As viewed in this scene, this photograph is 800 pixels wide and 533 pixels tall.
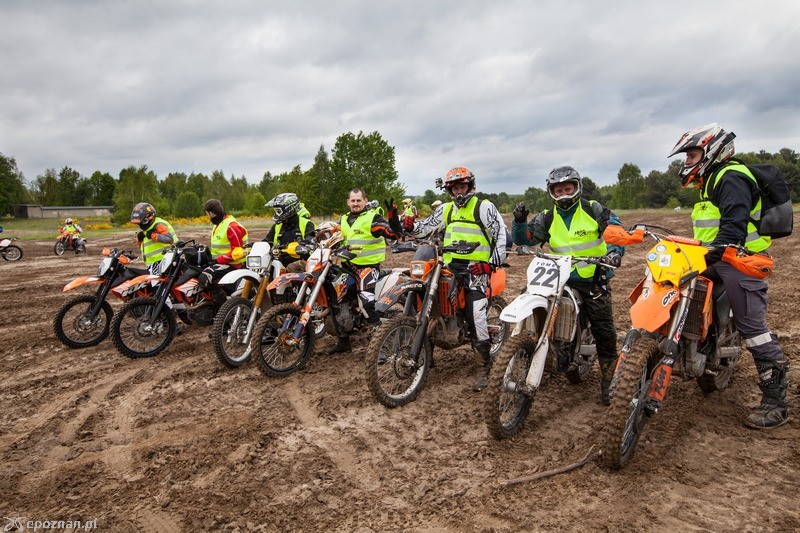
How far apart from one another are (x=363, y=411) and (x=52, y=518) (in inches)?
92.5

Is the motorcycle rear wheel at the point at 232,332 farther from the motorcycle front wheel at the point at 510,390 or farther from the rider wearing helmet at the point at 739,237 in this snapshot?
the rider wearing helmet at the point at 739,237

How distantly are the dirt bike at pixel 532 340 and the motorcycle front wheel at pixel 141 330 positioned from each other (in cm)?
461

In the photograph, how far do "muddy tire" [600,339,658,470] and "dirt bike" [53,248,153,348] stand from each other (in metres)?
5.80

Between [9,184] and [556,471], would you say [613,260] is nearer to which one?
[556,471]

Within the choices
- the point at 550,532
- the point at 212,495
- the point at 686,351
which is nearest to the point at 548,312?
the point at 686,351

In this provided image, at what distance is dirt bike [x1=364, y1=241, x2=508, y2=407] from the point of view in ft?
14.7

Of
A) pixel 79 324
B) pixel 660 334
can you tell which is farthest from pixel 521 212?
pixel 79 324

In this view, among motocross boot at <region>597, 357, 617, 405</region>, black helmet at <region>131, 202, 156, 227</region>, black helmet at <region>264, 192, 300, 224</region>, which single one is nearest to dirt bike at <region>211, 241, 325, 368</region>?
black helmet at <region>264, 192, 300, 224</region>

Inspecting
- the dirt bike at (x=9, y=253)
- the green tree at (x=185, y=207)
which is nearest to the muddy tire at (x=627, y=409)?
the dirt bike at (x=9, y=253)

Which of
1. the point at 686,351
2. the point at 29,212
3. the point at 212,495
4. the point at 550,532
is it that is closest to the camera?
the point at 550,532

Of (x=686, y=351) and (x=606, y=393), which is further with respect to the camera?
(x=606, y=393)

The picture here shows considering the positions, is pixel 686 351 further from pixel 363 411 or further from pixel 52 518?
pixel 52 518

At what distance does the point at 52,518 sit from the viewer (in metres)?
3.15

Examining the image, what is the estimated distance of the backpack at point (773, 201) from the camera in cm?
382
